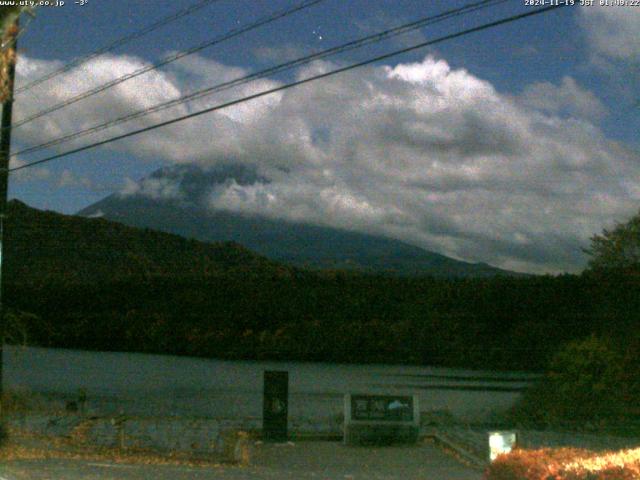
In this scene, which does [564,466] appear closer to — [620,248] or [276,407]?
[276,407]

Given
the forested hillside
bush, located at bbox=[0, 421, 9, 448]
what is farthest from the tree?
bush, located at bbox=[0, 421, 9, 448]

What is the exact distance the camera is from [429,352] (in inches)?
1159

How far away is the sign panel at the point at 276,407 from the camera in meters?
18.7

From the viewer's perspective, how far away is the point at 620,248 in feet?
102

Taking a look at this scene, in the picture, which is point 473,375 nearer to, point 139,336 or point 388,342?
point 388,342

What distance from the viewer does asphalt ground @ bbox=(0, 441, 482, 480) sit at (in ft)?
37.0

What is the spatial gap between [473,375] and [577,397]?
613cm

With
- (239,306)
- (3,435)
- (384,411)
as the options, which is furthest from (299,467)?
(239,306)

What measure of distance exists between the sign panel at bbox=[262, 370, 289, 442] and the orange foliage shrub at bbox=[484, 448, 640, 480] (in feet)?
35.4

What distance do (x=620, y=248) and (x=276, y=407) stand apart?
17557mm

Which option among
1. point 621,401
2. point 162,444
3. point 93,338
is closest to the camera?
point 162,444

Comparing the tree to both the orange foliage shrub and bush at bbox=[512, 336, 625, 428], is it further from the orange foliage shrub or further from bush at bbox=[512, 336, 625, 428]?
the orange foliage shrub

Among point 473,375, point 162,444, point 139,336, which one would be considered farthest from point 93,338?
point 162,444

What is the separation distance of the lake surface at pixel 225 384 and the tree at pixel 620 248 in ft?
23.4
